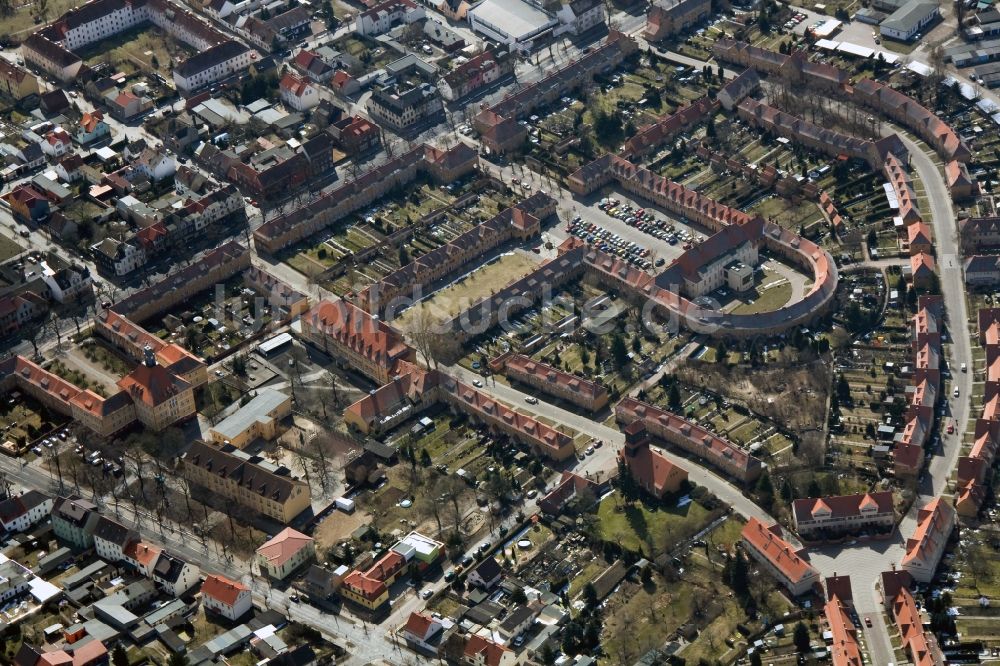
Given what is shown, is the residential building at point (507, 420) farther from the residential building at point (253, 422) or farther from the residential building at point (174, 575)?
the residential building at point (174, 575)

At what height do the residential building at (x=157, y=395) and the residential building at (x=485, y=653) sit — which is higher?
the residential building at (x=157, y=395)

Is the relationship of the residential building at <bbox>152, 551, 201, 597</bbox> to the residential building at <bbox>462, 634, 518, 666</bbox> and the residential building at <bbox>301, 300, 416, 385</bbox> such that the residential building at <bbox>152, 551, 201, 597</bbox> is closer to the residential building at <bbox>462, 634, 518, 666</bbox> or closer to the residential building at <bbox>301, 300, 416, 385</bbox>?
the residential building at <bbox>462, 634, 518, 666</bbox>

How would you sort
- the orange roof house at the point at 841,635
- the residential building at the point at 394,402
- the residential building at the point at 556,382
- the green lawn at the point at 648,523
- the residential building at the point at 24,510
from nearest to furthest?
→ 1. the orange roof house at the point at 841,635
2. the green lawn at the point at 648,523
3. the residential building at the point at 24,510
4. the residential building at the point at 394,402
5. the residential building at the point at 556,382

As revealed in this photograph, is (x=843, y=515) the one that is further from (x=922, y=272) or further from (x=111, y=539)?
(x=111, y=539)

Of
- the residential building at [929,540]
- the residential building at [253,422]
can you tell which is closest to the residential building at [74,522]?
the residential building at [253,422]

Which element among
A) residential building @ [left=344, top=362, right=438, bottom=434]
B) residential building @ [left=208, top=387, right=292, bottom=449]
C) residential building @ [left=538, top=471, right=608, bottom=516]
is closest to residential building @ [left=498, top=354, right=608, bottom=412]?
residential building @ [left=344, top=362, right=438, bottom=434]

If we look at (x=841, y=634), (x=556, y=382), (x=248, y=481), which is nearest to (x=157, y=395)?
(x=248, y=481)

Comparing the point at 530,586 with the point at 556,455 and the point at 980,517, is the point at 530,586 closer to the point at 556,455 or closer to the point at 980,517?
the point at 556,455
